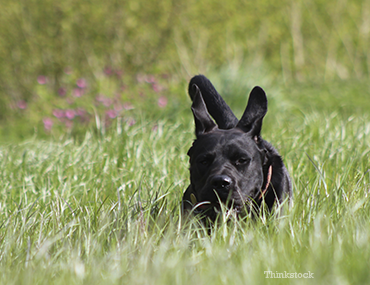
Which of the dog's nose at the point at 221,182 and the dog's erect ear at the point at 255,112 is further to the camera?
the dog's erect ear at the point at 255,112

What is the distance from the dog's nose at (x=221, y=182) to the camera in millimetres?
2641

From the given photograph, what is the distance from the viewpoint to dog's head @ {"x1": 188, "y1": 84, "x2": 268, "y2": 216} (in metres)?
2.70

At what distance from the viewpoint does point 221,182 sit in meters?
2.65

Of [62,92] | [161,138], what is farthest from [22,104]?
[161,138]

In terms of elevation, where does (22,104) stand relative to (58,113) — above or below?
above

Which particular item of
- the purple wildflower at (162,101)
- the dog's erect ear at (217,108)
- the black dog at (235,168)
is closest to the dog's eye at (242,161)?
the black dog at (235,168)

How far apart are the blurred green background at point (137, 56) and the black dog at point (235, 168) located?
3.30 m

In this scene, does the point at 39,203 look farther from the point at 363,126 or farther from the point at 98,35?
the point at 98,35

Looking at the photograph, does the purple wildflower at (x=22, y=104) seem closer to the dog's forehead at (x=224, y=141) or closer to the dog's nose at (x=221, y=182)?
the dog's forehead at (x=224, y=141)

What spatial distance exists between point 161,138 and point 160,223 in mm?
2415

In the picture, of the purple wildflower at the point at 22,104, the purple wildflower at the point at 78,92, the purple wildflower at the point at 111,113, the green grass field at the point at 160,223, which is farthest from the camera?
the purple wildflower at the point at 22,104

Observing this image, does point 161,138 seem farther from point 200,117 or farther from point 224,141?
point 224,141

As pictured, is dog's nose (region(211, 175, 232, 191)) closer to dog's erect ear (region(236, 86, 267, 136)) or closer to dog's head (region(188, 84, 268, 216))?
dog's head (region(188, 84, 268, 216))

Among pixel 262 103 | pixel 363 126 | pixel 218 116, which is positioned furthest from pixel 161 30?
pixel 262 103
